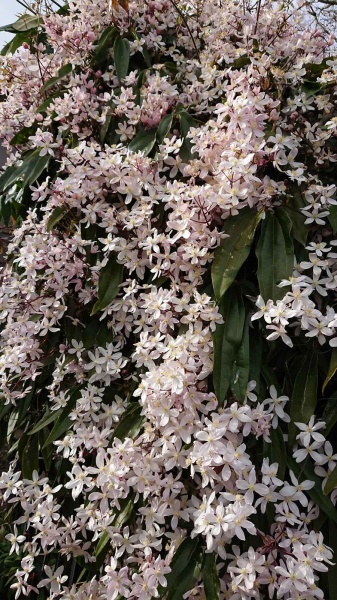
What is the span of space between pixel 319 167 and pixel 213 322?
448mm

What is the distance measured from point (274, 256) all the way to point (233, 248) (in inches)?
3.3

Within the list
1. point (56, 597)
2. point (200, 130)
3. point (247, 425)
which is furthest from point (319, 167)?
point (56, 597)

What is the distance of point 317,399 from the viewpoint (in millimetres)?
1186

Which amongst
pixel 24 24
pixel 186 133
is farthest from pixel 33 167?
pixel 24 24

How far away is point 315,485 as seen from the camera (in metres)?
1.12

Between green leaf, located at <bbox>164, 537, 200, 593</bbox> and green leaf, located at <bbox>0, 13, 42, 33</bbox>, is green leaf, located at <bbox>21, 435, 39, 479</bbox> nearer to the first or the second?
green leaf, located at <bbox>164, 537, 200, 593</bbox>

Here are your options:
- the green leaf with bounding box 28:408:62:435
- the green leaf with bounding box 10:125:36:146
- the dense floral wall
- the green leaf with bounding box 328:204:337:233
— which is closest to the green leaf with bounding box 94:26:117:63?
the dense floral wall

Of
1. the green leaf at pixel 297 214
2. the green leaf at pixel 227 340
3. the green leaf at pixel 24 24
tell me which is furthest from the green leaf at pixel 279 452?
the green leaf at pixel 24 24

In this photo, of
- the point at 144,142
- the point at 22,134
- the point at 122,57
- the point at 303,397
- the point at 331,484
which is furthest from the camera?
the point at 22,134

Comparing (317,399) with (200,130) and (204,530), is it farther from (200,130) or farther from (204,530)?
(200,130)

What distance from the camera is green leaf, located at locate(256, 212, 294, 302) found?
1.17 metres

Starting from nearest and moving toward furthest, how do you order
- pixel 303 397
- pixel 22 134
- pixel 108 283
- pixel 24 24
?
1. pixel 303 397
2. pixel 108 283
3. pixel 22 134
4. pixel 24 24

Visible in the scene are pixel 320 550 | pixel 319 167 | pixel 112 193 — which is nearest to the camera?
pixel 320 550

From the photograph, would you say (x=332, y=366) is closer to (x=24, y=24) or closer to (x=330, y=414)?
(x=330, y=414)
